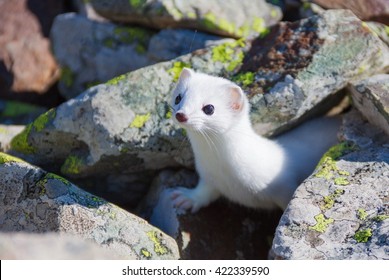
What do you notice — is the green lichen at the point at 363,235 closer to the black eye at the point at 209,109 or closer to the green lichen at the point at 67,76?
the black eye at the point at 209,109

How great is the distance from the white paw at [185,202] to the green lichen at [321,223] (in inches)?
45.7

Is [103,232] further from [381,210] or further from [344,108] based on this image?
[344,108]

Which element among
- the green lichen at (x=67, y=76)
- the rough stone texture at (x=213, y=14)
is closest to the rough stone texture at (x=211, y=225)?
the rough stone texture at (x=213, y=14)

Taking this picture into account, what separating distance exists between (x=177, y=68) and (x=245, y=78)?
0.49 metres

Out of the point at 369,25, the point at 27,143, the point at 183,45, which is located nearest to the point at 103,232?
the point at 27,143

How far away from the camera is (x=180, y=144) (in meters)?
4.64

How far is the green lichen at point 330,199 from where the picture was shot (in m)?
3.78

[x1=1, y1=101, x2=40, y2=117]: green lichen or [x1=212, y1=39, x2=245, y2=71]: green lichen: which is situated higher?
[x1=212, y1=39, x2=245, y2=71]: green lichen

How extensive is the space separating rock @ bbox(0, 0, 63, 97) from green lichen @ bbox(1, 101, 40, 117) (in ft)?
0.40

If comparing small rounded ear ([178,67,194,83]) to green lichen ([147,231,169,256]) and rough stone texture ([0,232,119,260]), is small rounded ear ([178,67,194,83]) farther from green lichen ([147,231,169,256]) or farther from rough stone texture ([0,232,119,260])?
rough stone texture ([0,232,119,260])

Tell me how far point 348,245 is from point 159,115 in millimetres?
1707

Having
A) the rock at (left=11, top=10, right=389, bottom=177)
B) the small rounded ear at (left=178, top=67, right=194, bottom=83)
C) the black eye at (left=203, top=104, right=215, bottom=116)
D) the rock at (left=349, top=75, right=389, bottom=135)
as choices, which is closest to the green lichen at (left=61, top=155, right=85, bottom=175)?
the rock at (left=11, top=10, right=389, bottom=177)

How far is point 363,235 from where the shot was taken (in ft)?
11.4

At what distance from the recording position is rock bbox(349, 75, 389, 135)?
422cm
